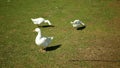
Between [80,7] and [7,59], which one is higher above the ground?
[7,59]

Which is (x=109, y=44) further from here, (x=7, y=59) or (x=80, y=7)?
(x=80, y=7)

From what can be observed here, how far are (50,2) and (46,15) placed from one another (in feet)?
13.7

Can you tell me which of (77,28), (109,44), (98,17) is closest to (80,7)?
(98,17)

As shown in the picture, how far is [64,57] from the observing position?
9578 mm

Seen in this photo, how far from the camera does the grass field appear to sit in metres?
9.29

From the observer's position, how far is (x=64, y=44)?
35.6 feet

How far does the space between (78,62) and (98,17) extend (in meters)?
6.86

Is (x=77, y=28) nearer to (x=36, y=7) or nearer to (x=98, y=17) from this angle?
(x=98, y=17)

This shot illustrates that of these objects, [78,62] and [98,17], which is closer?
[78,62]

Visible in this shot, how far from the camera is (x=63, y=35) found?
473 inches

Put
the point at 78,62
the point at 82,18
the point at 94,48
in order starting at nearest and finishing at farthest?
the point at 78,62 → the point at 94,48 → the point at 82,18

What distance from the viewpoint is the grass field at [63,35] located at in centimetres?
929

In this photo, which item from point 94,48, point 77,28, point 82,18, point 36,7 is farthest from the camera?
point 36,7

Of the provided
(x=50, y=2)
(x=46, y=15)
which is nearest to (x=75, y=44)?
(x=46, y=15)
